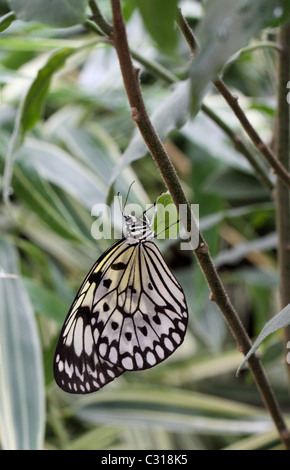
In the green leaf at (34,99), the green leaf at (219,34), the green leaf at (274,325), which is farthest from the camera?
the green leaf at (34,99)

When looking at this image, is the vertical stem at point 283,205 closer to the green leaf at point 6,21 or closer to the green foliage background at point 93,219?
the green foliage background at point 93,219

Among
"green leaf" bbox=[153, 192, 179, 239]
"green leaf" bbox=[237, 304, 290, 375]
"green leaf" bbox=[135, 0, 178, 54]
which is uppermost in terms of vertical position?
"green leaf" bbox=[153, 192, 179, 239]

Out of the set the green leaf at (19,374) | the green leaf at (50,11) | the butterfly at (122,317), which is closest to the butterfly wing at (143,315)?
the butterfly at (122,317)

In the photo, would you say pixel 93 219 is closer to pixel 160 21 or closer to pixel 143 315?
pixel 143 315

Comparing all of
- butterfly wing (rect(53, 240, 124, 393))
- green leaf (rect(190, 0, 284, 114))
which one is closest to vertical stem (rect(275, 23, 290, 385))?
butterfly wing (rect(53, 240, 124, 393))

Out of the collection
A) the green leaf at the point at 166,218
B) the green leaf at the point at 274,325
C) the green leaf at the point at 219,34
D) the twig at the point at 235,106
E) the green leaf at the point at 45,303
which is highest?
the green leaf at the point at 45,303

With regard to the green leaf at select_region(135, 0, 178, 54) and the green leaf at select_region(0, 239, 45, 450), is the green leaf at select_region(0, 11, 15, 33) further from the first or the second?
the green leaf at select_region(0, 239, 45, 450)
